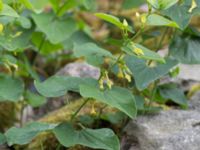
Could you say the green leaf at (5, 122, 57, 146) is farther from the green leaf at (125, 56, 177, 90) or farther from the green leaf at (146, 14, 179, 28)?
the green leaf at (146, 14, 179, 28)

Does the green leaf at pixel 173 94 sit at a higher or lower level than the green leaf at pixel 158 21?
lower

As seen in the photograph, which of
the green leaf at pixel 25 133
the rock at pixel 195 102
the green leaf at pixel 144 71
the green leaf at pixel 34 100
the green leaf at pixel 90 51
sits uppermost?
the green leaf at pixel 90 51

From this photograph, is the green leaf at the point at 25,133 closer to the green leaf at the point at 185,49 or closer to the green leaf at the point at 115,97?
the green leaf at the point at 115,97

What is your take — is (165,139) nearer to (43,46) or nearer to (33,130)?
(33,130)

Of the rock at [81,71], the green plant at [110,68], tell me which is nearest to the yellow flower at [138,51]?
the green plant at [110,68]

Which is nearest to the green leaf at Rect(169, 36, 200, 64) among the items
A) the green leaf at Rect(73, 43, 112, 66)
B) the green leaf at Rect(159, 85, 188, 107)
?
the green leaf at Rect(159, 85, 188, 107)

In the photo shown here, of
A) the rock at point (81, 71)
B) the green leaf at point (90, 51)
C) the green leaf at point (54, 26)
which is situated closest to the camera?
the green leaf at point (90, 51)

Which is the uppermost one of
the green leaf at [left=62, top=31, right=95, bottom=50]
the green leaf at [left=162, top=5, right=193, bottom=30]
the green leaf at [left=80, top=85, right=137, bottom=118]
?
the green leaf at [left=162, top=5, right=193, bottom=30]
